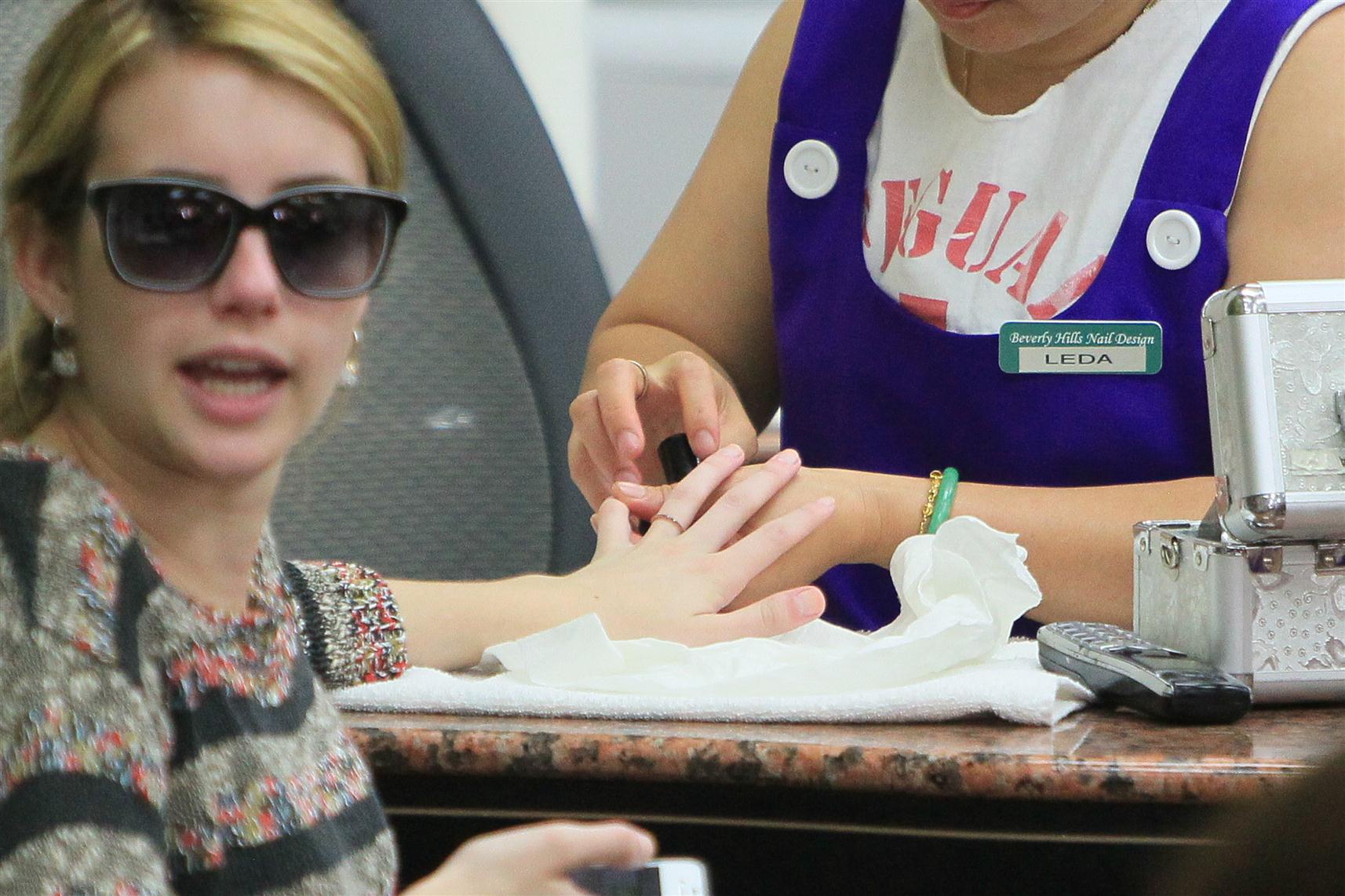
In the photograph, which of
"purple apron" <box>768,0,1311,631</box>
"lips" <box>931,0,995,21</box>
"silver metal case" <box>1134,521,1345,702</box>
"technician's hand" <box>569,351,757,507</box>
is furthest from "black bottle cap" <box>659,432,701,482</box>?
"silver metal case" <box>1134,521,1345,702</box>

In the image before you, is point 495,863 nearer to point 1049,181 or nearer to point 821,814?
point 821,814

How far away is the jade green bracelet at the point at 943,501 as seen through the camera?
1155 millimetres

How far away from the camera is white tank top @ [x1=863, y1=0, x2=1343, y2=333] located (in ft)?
4.11

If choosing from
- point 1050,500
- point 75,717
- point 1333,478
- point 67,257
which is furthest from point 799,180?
point 75,717

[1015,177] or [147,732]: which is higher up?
[1015,177]

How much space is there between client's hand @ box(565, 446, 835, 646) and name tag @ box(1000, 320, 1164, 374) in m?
0.20

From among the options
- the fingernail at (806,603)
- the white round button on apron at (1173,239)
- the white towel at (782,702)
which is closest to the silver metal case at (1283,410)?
the white towel at (782,702)

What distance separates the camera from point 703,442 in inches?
48.7

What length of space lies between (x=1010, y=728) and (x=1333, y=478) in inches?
7.8

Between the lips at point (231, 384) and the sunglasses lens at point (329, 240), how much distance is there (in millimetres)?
35

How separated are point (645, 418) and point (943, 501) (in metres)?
0.27

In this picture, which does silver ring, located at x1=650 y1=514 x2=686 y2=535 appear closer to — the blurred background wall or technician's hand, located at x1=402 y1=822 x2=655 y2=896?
technician's hand, located at x1=402 y1=822 x2=655 y2=896

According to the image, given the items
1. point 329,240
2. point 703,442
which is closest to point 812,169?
point 703,442

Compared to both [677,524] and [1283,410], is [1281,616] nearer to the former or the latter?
[1283,410]
